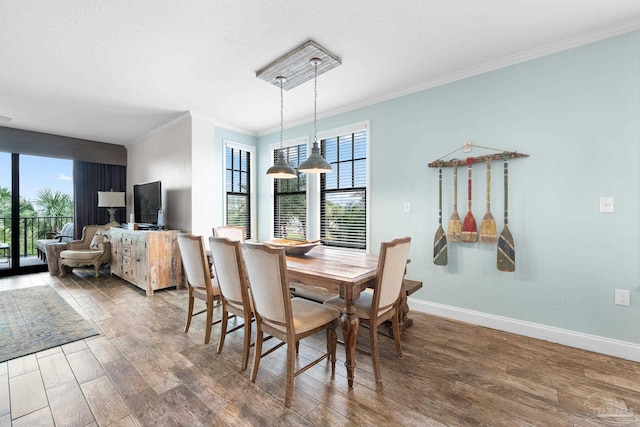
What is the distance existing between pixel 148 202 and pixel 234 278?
355 cm

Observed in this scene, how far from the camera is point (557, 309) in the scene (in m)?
2.49

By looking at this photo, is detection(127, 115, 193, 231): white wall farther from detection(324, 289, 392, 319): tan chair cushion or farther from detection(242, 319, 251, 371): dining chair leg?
detection(324, 289, 392, 319): tan chair cushion

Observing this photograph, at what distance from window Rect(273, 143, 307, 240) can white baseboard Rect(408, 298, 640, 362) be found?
2.14 metres

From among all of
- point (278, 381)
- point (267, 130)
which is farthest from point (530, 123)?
point (267, 130)

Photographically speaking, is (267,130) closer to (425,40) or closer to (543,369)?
(425,40)

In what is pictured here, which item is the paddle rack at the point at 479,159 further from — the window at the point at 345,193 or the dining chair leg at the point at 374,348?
the dining chair leg at the point at 374,348

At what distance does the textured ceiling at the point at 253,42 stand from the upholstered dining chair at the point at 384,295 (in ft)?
5.60

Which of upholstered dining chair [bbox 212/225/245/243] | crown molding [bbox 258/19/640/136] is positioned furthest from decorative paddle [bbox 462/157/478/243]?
upholstered dining chair [bbox 212/225/245/243]

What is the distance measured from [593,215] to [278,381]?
2.81 m

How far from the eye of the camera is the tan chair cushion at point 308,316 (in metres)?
1.78

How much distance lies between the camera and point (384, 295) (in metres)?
1.97

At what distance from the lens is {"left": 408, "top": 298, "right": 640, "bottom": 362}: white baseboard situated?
2.23 meters

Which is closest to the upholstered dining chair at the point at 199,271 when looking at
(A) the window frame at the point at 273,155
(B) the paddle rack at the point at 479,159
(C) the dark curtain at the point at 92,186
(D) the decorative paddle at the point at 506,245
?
(A) the window frame at the point at 273,155

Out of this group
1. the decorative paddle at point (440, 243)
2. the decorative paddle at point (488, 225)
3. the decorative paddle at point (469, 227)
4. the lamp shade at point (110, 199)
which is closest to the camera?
the decorative paddle at point (488, 225)
